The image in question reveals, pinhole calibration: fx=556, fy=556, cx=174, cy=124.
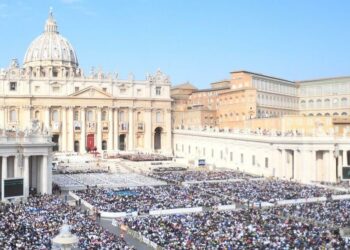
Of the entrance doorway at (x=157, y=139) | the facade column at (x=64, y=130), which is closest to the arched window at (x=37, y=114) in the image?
the facade column at (x=64, y=130)

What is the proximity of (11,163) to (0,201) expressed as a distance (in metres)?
4.21

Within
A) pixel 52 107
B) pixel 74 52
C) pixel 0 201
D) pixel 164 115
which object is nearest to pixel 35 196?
pixel 0 201

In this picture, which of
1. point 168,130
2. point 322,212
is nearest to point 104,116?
point 168,130

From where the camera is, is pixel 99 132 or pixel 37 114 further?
pixel 99 132

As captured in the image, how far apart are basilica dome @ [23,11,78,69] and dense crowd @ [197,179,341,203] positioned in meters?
78.0

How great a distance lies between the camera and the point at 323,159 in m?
61.2

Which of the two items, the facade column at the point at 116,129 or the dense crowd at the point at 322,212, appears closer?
the dense crowd at the point at 322,212

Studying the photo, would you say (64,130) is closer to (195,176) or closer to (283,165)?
(195,176)

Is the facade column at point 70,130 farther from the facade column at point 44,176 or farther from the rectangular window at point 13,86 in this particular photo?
the facade column at point 44,176

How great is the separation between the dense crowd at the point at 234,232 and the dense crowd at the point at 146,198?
11.8 ft

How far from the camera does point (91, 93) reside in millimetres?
96812

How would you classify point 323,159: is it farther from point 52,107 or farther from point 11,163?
point 52,107

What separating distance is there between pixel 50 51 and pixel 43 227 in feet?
326

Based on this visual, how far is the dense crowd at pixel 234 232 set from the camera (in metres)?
26.4
